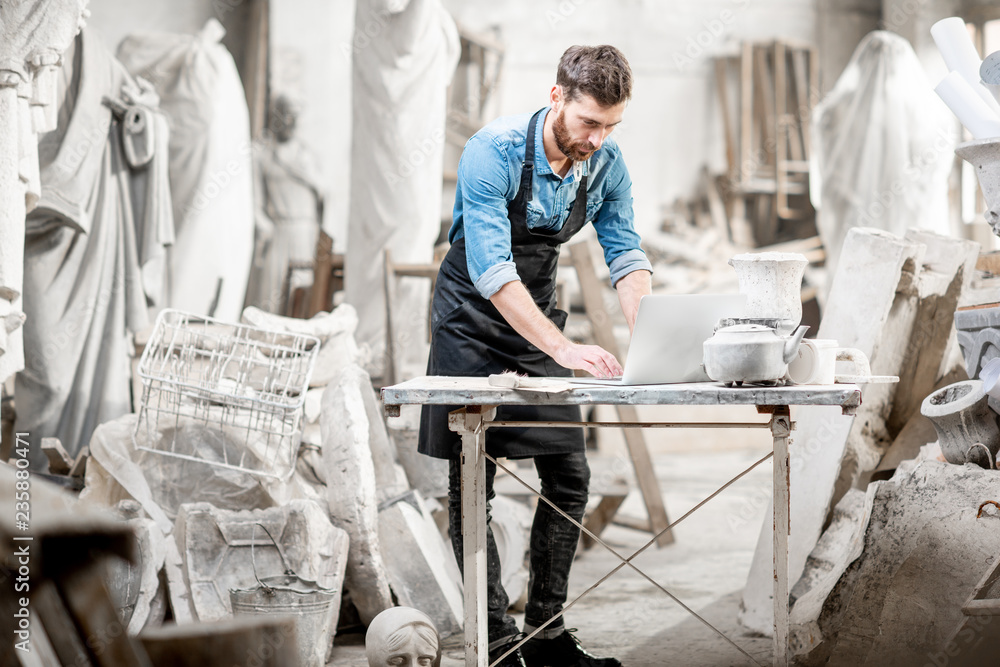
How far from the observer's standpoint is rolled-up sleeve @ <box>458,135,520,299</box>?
2615mm

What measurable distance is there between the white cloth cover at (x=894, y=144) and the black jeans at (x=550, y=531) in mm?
6476

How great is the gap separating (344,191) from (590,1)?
3.91m

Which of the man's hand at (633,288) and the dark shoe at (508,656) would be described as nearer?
the dark shoe at (508,656)

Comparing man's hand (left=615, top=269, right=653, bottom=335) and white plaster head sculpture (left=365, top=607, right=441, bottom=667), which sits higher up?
man's hand (left=615, top=269, right=653, bottom=335)

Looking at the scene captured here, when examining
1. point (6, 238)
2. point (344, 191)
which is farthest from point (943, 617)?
point (344, 191)

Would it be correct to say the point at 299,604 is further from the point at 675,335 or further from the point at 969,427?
the point at 969,427

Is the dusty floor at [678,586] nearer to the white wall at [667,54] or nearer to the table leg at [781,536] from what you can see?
the table leg at [781,536]

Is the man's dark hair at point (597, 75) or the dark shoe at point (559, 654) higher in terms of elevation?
the man's dark hair at point (597, 75)

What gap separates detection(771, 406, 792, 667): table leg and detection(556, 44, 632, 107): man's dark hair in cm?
95

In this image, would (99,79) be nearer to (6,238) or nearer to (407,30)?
(6,238)

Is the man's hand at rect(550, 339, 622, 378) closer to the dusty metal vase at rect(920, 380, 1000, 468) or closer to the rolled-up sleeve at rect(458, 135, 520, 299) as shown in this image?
the rolled-up sleeve at rect(458, 135, 520, 299)

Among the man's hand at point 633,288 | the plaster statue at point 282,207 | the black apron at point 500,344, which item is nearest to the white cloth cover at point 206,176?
the plaster statue at point 282,207

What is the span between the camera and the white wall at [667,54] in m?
11.4

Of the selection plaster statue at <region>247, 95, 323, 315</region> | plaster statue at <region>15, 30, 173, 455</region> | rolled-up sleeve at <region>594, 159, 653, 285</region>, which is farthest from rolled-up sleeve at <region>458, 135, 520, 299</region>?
plaster statue at <region>247, 95, 323, 315</region>
